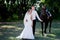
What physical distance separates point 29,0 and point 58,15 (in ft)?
11.7

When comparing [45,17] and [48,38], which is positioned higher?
[45,17]

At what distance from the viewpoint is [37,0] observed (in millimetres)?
29266

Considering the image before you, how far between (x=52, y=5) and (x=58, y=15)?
1307 millimetres

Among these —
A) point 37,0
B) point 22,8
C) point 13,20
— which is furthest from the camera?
point 37,0

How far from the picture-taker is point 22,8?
26.8m

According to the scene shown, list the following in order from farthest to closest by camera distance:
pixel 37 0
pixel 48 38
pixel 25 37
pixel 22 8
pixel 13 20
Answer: pixel 37 0 < pixel 22 8 < pixel 13 20 < pixel 48 38 < pixel 25 37

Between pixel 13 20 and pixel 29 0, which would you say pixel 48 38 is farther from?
pixel 29 0

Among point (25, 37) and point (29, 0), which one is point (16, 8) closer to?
point (29, 0)

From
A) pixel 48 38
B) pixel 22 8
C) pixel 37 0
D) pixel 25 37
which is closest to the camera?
pixel 25 37

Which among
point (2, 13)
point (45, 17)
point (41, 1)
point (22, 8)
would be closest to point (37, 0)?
point (41, 1)

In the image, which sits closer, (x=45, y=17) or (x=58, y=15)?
(x=45, y=17)

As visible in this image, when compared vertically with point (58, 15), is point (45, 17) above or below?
above

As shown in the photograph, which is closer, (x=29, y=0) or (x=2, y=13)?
(x=2, y=13)

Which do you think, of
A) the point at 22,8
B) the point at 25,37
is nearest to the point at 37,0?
the point at 22,8
